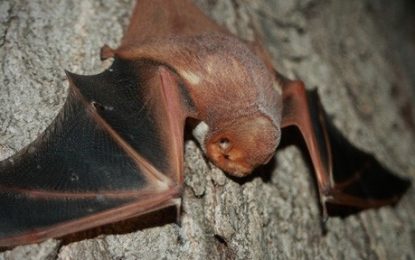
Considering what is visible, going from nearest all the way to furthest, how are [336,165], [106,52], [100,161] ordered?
[100,161] < [106,52] < [336,165]

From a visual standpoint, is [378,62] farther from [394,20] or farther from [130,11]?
[130,11]

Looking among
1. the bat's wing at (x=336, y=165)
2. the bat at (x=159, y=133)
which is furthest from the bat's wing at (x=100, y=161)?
the bat's wing at (x=336, y=165)

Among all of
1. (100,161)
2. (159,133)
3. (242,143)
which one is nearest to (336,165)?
(242,143)

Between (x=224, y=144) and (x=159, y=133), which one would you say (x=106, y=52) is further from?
(x=224, y=144)

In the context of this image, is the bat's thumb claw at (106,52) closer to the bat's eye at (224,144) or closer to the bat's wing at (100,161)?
the bat's wing at (100,161)

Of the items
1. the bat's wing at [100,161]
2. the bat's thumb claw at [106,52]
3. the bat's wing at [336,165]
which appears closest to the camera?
the bat's wing at [100,161]

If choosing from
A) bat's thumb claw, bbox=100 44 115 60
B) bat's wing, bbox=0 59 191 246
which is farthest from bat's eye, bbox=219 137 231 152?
bat's thumb claw, bbox=100 44 115 60

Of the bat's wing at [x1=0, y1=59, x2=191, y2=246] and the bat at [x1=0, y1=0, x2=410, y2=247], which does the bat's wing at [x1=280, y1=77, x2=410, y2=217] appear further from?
the bat's wing at [x1=0, y1=59, x2=191, y2=246]
